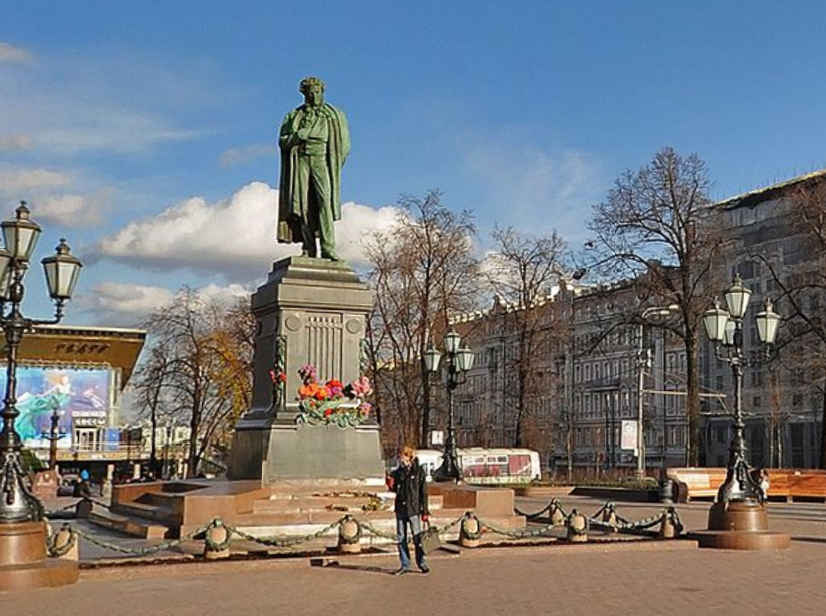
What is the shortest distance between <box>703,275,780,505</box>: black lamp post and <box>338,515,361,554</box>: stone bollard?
682 centimetres

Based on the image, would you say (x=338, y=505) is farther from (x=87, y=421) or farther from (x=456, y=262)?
(x=87, y=421)

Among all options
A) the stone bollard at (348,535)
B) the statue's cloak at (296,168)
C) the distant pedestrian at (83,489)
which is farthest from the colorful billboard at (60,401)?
the stone bollard at (348,535)

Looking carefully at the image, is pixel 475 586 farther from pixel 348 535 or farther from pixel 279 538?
pixel 279 538

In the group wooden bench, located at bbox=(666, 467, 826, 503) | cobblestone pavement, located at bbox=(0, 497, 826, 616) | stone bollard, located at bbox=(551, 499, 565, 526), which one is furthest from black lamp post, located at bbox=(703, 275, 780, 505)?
wooden bench, located at bbox=(666, 467, 826, 503)

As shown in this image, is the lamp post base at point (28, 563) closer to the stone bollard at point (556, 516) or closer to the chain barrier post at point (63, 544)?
the chain barrier post at point (63, 544)

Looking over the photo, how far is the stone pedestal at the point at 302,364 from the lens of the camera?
20.4 metres

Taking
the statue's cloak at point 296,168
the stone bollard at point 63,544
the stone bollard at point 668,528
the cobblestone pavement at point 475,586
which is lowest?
the cobblestone pavement at point 475,586

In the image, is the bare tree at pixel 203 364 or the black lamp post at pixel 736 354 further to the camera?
the bare tree at pixel 203 364

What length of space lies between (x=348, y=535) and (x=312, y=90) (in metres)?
10.2

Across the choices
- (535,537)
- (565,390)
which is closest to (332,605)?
(535,537)

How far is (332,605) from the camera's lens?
12070 millimetres

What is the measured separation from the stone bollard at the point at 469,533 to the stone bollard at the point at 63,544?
6.03 m

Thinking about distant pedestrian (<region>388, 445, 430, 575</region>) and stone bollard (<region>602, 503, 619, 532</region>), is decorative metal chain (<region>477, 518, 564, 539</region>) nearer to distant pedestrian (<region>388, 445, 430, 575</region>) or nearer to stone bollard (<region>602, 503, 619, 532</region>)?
stone bollard (<region>602, 503, 619, 532</region>)

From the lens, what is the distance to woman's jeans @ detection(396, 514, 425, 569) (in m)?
14.7
